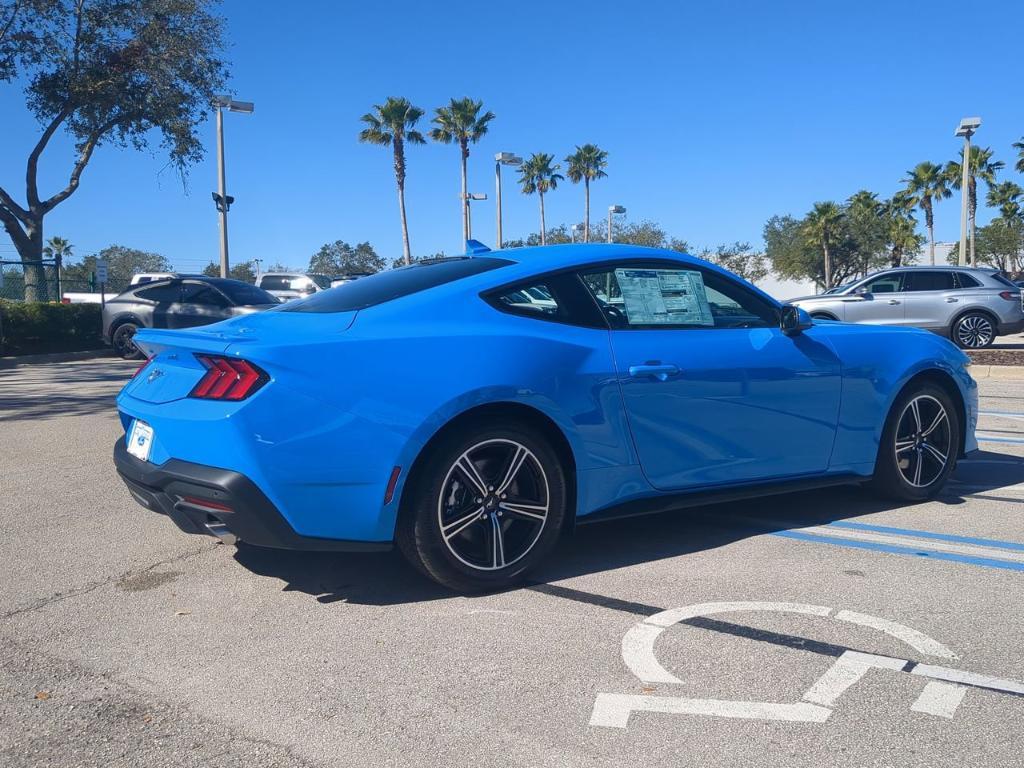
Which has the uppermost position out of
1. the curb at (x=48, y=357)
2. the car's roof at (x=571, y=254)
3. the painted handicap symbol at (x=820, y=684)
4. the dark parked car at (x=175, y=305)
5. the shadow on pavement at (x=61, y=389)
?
the dark parked car at (x=175, y=305)

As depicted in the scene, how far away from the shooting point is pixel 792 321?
4.59 m

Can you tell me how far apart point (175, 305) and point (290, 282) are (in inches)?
421

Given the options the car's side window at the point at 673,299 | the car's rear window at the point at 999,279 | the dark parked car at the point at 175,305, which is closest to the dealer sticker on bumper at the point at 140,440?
the car's side window at the point at 673,299

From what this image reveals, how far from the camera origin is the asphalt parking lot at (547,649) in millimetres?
2535

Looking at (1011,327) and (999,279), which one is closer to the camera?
(1011,327)

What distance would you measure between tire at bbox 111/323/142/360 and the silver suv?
12381mm

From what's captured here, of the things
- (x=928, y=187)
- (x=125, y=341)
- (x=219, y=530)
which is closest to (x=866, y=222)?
(x=928, y=187)

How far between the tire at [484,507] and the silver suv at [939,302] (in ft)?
43.8

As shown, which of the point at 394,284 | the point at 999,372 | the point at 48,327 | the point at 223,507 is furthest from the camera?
the point at 48,327

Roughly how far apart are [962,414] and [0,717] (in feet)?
16.9

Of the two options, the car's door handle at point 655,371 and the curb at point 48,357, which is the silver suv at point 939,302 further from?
the curb at point 48,357

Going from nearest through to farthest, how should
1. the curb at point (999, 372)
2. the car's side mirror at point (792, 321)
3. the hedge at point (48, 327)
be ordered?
the car's side mirror at point (792, 321) → the curb at point (999, 372) → the hedge at point (48, 327)

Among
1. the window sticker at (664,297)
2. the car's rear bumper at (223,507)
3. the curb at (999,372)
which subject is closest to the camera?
the car's rear bumper at (223,507)

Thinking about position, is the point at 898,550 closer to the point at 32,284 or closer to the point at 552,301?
the point at 552,301
